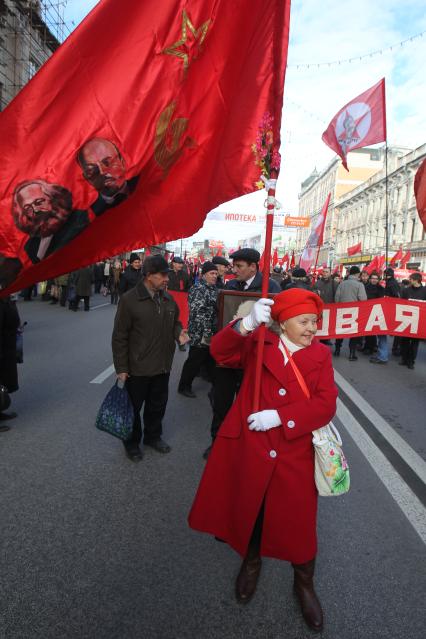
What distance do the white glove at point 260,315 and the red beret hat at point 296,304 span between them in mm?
63

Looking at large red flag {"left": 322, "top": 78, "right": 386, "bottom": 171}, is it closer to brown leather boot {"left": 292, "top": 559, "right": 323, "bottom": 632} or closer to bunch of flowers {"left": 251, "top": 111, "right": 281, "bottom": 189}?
bunch of flowers {"left": 251, "top": 111, "right": 281, "bottom": 189}

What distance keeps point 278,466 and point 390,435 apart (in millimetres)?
3300

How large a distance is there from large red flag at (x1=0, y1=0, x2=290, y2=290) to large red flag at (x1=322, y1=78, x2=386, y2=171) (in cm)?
707

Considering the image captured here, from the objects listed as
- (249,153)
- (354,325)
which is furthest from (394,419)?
(249,153)

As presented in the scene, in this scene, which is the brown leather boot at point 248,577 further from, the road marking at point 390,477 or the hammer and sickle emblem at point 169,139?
the hammer and sickle emblem at point 169,139

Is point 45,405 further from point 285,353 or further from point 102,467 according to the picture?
point 285,353

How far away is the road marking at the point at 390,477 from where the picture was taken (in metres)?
3.27

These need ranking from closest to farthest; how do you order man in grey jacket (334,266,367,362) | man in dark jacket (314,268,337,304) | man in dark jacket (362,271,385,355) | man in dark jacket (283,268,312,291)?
man in dark jacket (283,268,312,291) < man in grey jacket (334,266,367,362) < man in dark jacket (362,271,385,355) < man in dark jacket (314,268,337,304)

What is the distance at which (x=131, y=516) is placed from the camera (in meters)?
3.13

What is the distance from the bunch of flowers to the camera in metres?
2.50

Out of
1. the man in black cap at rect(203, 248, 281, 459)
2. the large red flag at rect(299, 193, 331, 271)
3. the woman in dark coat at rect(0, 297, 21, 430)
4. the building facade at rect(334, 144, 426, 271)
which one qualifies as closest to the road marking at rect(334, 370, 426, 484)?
the man in black cap at rect(203, 248, 281, 459)

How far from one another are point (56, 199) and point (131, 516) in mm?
2218

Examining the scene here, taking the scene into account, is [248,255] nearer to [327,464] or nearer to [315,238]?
[327,464]

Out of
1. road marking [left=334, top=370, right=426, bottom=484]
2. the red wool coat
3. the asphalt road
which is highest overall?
the red wool coat
